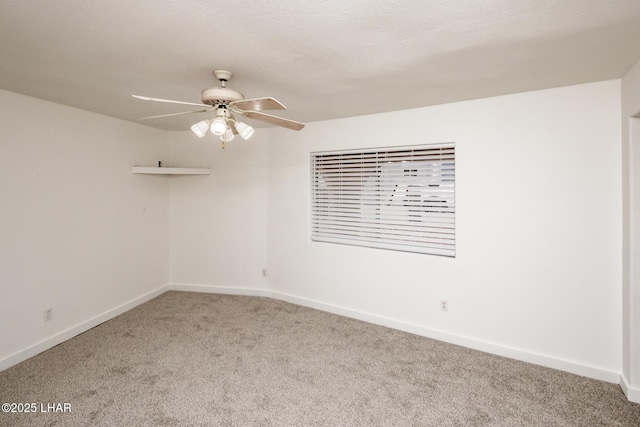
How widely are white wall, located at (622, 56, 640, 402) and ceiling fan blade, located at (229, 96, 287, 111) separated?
2.44 m

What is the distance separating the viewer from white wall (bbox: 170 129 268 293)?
4.39m

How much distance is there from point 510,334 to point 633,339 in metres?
0.83

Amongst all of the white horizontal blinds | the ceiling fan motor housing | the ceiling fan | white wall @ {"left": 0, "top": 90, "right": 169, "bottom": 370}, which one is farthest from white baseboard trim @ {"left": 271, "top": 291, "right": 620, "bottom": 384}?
the ceiling fan motor housing

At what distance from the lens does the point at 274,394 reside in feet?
7.77

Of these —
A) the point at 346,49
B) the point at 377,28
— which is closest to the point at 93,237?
the point at 346,49

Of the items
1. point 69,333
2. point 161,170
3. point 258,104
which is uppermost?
point 258,104

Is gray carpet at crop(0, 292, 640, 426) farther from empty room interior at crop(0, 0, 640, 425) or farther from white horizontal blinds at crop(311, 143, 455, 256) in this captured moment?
white horizontal blinds at crop(311, 143, 455, 256)

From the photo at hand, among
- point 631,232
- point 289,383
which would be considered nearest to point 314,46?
point 289,383

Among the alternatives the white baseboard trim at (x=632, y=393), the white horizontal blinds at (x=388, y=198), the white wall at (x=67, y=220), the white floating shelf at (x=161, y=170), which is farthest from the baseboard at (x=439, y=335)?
the white floating shelf at (x=161, y=170)

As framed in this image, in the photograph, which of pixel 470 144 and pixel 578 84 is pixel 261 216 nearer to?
pixel 470 144

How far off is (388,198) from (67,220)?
3.39 m

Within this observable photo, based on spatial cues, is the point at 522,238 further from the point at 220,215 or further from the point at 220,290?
the point at 220,290

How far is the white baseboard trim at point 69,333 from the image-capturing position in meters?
2.76

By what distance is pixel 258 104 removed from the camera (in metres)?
1.96
